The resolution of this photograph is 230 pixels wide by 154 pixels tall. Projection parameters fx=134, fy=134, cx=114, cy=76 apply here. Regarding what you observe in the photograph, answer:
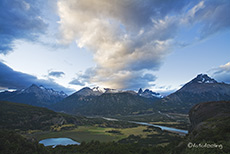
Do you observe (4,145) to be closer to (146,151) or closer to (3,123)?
(146,151)

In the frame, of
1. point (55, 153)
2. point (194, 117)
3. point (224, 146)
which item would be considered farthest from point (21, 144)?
point (194, 117)

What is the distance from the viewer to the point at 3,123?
19875 centimetres

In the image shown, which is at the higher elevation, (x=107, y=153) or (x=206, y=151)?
(x=206, y=151)

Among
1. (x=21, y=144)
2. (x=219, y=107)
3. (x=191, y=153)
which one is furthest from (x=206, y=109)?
(x=21, y=144)

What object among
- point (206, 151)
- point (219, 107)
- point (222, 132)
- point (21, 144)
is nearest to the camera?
point (206, 151)

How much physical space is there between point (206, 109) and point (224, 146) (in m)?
95.1

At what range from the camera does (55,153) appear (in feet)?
250

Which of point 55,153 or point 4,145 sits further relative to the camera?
point 55,153

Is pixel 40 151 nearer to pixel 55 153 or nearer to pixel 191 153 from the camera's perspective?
pixel 55 153

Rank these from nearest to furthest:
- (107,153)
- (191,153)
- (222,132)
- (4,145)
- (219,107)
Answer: (191,153)
(222,132)
(4,145)
(107,153)
(219,107)

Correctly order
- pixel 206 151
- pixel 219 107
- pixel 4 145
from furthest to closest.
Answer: pixel 219 107, pixel 4 145, pixel 206 151

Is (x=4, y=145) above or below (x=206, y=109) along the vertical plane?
below

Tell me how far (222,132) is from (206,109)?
82.4m

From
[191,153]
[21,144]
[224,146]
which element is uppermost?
[224,146]
